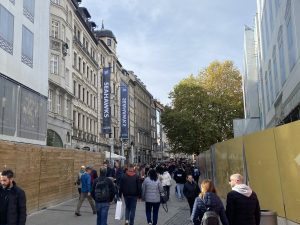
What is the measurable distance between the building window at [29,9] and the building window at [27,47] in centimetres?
84

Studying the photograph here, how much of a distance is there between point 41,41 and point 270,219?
2266cm

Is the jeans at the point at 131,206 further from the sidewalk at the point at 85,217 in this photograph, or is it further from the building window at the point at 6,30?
the building window at the point at 6,30

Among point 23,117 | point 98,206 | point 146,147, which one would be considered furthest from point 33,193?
point 146,147

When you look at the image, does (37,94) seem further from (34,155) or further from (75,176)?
(34,155)

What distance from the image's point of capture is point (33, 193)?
15.6 m

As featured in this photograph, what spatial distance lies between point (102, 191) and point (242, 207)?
201 inches

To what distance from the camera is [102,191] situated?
10.6m

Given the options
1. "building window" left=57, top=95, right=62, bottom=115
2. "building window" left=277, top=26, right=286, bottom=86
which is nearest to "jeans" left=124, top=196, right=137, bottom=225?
"building window" left=277, top=26, right=286, bottom=86

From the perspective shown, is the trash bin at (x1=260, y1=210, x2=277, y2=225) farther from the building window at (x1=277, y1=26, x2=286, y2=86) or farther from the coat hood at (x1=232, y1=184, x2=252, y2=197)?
the building window at (x1=277, y1=26, x2=286, y2=86)

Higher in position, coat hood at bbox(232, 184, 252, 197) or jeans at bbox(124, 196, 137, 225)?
coat hood at bbox(232, 184, 252, 197)

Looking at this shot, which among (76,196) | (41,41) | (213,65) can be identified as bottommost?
(76,196)

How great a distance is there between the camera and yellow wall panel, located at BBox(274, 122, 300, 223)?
639 centimetres

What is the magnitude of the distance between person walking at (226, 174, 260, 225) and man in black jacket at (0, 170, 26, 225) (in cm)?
304

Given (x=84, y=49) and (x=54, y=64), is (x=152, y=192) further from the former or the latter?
(x=84, y=49)
